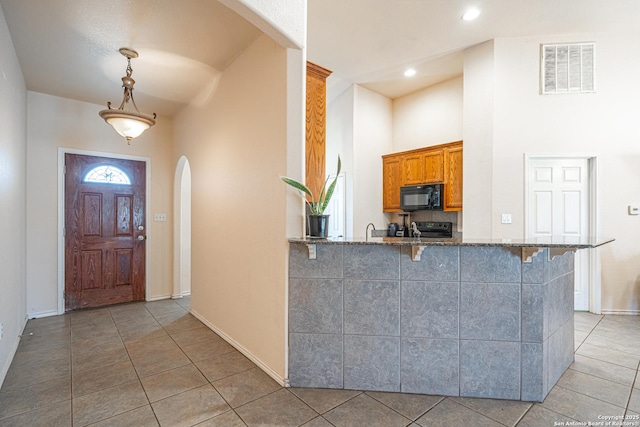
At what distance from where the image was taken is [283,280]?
221 cm

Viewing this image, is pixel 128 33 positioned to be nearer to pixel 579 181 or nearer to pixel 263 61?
pixel 263 61

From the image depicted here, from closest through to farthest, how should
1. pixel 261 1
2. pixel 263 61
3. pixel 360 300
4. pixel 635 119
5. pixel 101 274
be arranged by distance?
1. pixel 261 1
2. pixel 360 300
3. pixel 263 61
4. pixel 635 119
5. pixel 101 274

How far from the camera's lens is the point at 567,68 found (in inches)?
142

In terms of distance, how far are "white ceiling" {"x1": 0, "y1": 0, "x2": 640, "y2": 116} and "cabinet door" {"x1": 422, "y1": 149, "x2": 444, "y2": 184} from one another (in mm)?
1157

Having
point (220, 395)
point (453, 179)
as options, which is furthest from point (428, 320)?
point (453, 179)

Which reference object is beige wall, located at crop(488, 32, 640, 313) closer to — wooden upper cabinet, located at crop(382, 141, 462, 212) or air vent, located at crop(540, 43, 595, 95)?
air vent, located at crop(540, 43, 595, 95)

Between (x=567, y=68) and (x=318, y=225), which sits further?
(x=567, y=68)

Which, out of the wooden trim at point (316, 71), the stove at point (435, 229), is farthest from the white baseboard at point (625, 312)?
the wooden trim at point (316, 71)

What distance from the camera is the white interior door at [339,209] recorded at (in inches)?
199

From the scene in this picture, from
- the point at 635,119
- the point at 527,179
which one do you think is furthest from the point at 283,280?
the point at 635,119

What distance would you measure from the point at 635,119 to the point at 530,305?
10.8 ft

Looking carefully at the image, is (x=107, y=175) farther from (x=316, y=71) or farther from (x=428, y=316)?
(x=428, y=316)

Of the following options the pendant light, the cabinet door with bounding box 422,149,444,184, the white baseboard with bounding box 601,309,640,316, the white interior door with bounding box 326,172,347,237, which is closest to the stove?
the cabinet door with bounding box 422,149,444,184

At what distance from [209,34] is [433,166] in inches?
130
